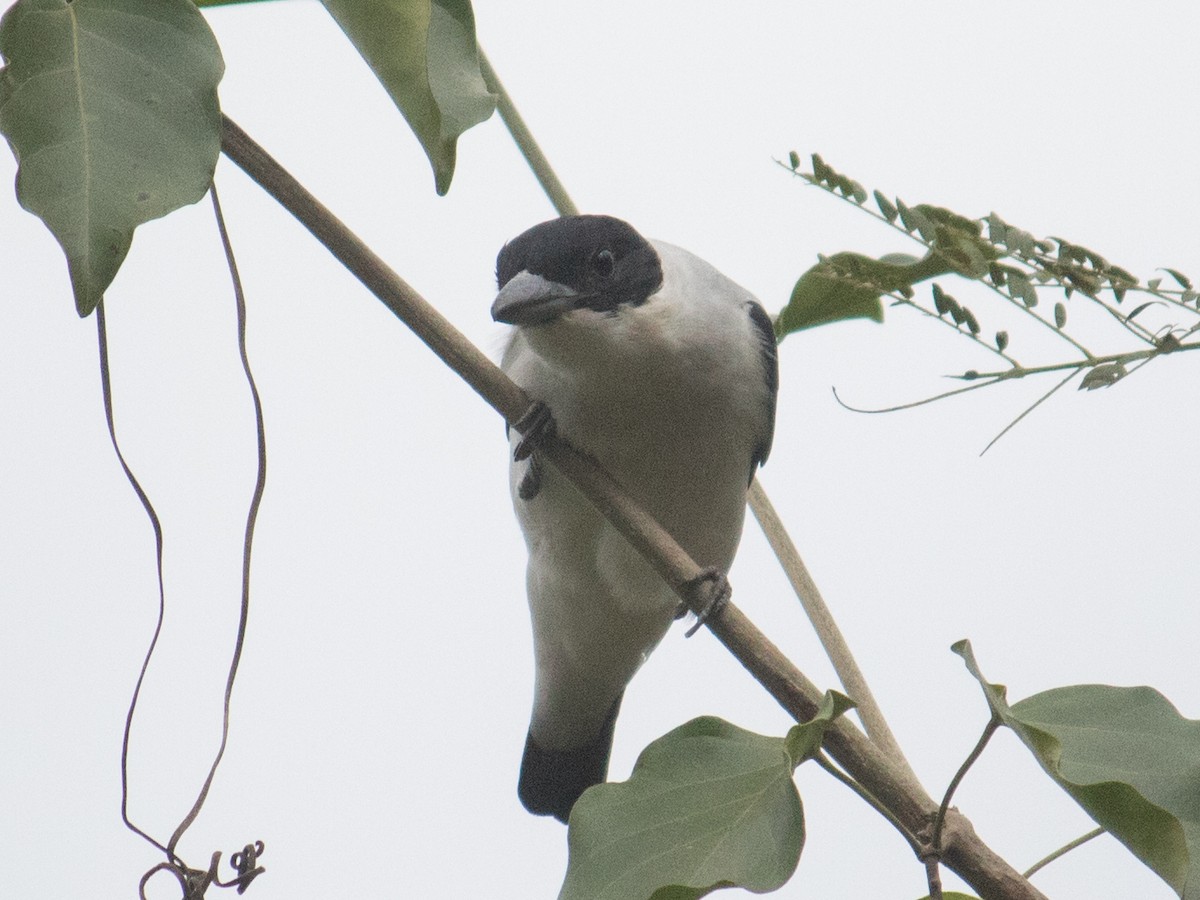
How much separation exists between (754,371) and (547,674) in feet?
3.62

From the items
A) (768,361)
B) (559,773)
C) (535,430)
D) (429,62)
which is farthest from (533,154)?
(559,773)

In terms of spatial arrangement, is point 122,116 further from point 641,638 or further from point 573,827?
point 641,638

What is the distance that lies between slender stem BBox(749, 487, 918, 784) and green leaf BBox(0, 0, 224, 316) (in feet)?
3.24

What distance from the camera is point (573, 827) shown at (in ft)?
4.51

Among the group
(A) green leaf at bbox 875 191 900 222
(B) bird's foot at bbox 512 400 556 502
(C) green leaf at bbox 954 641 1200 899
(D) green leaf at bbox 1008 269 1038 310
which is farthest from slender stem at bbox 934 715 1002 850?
(B) bird's foot at bbox 512 400 556 502

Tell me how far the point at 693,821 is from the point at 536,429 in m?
1.12

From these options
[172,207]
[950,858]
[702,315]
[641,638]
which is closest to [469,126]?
[172,207]

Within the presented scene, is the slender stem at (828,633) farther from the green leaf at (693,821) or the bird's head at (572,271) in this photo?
the bird's head at (572,271)

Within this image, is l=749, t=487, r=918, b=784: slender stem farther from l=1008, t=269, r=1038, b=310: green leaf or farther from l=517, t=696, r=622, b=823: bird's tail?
l=517, t=696, r=622, b=823: bird's tail

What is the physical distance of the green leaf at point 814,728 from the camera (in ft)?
4.30

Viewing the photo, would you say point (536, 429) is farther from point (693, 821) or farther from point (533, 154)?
point (693, 821)

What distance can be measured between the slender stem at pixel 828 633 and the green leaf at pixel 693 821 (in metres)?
0.26

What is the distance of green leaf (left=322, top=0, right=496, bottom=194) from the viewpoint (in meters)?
1.32

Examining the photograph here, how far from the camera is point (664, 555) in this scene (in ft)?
5.40
